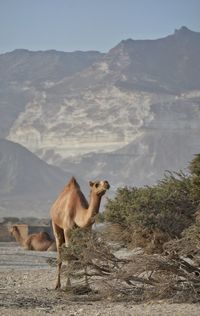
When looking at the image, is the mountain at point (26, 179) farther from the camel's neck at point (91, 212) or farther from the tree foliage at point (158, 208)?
the tree foliage at point (158, 208)

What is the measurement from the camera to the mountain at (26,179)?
152 meters

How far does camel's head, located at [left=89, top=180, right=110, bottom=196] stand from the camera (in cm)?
1420

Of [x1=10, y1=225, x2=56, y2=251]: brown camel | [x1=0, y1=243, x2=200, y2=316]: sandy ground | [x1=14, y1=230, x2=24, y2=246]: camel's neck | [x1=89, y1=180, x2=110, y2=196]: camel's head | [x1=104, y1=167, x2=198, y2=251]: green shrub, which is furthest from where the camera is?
[x1=14, y1=230, x2=24, y2=246]: camel's neck

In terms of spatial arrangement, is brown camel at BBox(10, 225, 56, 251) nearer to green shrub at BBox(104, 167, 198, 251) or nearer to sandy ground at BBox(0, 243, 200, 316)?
sandy ground at BBox(0, 243, 200, 316)

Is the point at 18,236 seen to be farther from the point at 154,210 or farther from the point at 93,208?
the point at 154,210

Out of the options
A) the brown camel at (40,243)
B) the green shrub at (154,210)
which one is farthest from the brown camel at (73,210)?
the brown camel at (40,243)

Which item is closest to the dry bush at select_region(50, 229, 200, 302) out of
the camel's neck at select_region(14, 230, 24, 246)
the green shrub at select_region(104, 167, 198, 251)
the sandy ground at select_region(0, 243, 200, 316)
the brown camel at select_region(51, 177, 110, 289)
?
the sandy ground at select_region(0, 243, 200, 316)

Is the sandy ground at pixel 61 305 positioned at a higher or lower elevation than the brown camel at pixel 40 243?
higher

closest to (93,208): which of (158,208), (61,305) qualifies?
(158,208)

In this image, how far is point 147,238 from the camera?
13766mm

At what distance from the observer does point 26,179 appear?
167750mm

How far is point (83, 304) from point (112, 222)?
180 centimetres

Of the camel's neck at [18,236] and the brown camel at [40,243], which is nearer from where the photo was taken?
the brown camel at [40,243]

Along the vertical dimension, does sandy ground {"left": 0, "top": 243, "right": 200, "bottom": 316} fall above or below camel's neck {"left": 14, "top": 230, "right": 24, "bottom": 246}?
above
